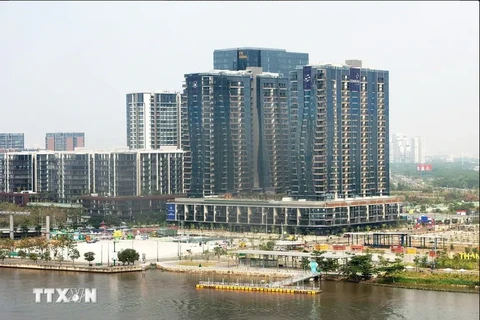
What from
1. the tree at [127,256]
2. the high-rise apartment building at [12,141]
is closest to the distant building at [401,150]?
the high-rise apartment building at [12,141]

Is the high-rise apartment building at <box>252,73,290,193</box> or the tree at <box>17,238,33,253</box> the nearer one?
the tree at <box>17,238,33,253</box>

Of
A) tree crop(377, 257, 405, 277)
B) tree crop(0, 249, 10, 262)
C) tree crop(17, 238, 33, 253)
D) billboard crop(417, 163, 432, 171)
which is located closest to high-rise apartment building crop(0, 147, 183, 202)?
tree crop(17, 238, 33, 253)

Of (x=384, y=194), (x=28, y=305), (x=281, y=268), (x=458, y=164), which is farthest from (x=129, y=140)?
(x=458, y=164)

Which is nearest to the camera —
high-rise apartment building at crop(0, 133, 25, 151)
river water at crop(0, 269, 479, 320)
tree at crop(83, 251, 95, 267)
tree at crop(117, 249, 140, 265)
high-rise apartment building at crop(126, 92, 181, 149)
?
river water at crop(0, 269, 479, 320)

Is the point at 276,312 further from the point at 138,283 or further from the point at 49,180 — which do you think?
the point at 49,180

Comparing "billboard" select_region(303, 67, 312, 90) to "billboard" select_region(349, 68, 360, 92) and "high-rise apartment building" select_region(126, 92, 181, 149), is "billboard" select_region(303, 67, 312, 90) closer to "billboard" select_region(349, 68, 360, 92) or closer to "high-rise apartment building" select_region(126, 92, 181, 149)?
"billboard" select_region(349, 68, 360, 92)

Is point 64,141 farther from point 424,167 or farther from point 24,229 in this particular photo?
point 424,167

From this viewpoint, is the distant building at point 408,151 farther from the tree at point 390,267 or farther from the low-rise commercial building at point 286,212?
the tree at point 390,267
